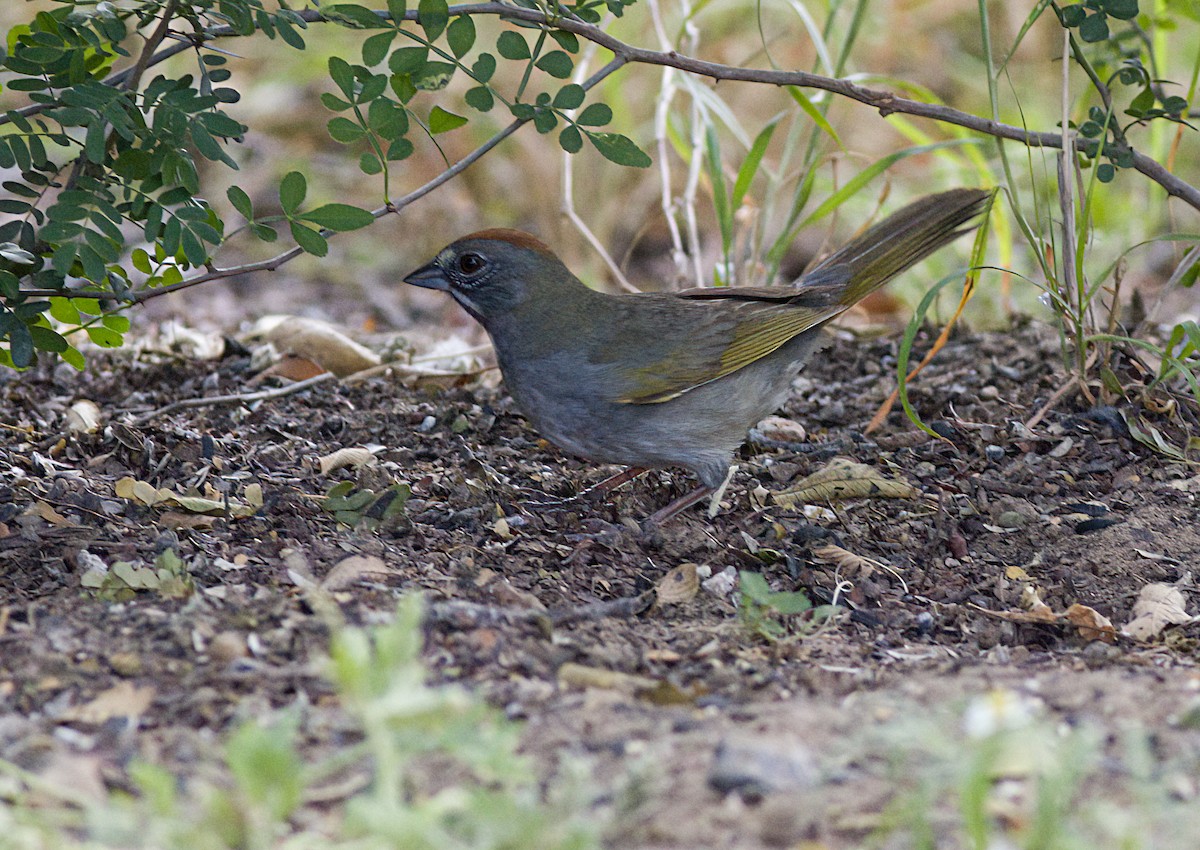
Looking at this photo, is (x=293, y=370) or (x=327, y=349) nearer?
(x=293, y=370)

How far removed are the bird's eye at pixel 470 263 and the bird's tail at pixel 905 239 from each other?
48.4 inches

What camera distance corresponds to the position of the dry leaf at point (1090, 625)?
3.34 meters

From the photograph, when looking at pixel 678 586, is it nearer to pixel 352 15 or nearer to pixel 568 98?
pixel 568 98

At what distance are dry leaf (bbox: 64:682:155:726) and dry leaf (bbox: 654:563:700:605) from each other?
1399 mm

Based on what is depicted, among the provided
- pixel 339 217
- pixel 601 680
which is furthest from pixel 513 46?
pixel 601 680

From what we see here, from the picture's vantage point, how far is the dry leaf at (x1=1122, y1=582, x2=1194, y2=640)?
335 cm

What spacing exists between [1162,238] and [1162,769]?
2123 mm

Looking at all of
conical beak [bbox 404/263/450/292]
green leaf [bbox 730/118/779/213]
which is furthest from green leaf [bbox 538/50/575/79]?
green leaf [bbox 730/118/779/213]

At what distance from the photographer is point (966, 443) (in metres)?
4.59

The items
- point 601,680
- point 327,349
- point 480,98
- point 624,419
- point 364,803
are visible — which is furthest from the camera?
point 327,349

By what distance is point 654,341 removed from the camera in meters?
4.39

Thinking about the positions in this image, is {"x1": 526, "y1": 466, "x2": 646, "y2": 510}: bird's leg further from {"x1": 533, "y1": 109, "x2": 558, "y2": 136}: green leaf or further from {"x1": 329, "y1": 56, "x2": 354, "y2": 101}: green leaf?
{"x1": 329, "y1": 56, "x2": 354, "y2": 101}: green leaf

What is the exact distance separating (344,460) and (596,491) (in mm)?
865

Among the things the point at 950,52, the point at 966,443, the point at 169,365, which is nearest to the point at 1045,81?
the point at 950,52
